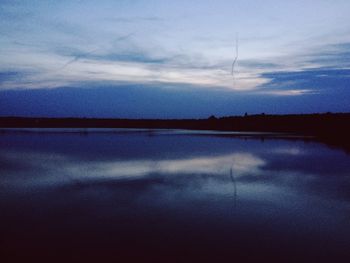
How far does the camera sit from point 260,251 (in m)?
6.33

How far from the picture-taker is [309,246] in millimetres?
6527

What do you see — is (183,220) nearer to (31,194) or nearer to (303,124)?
(31,194)

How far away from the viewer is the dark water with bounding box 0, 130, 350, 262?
6.30 meters

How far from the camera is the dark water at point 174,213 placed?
6.30 m

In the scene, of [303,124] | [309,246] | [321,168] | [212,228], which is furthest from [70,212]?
[303,124]

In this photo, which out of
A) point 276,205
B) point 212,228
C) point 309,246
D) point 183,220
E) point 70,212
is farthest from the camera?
point 276,205

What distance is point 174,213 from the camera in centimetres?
861

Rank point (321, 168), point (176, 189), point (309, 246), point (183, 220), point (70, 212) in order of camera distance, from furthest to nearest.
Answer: point (321, 168) < point (176, 189) < point (70, 212) < point (183, 220) < point (309, 246)

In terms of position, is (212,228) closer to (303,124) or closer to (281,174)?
(281,174)

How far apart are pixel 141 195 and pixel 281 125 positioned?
5703 centimetres

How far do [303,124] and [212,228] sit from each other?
57594 mm

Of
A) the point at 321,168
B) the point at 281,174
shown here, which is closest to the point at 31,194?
the point at 281,174

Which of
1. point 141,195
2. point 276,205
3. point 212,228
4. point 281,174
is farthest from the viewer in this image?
point 281,174

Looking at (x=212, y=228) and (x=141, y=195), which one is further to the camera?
(x=141, y=195)
